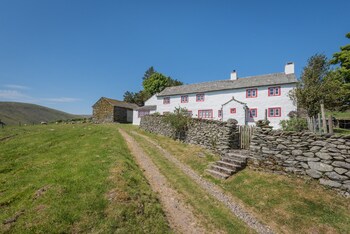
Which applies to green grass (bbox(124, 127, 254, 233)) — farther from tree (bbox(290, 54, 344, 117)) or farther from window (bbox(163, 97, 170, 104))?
window (bbox(163, 97, 170, 104))

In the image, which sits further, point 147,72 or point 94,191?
point 147,72

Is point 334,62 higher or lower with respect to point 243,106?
higher

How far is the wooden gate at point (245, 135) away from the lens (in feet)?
41.9

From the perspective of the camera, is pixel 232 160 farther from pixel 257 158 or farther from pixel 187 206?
pixel 187 206

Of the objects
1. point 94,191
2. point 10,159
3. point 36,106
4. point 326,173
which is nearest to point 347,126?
point 326,173

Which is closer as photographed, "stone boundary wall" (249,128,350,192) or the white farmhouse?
"stone boundary wall" (249,128,350,192)

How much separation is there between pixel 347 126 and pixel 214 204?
24.6m

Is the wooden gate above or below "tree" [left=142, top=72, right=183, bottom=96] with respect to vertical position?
below

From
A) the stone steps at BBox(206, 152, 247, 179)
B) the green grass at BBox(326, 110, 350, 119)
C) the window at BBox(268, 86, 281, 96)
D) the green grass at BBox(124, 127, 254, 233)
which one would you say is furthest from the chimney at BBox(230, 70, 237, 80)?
the green grass at BBox(124, 127, 254, 233)

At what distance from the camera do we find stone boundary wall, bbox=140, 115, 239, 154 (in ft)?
43.4

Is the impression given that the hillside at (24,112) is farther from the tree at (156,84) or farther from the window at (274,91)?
the window at (274,91)

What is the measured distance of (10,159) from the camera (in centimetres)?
1264

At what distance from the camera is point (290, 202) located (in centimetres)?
748

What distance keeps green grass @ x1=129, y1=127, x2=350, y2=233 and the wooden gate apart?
9.48 feet
